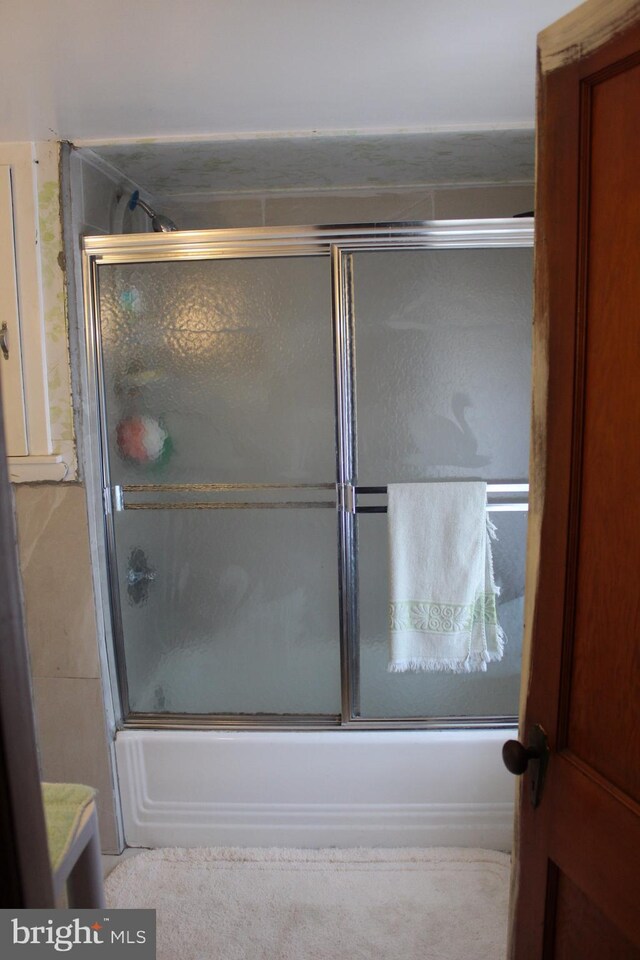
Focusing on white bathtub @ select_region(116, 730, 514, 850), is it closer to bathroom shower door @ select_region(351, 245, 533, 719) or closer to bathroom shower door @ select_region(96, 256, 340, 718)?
bathroom shower door @ select_region(96, 256, 340, 718)

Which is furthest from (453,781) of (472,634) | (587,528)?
(587,528)

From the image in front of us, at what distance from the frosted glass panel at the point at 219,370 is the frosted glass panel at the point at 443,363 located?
12 cm

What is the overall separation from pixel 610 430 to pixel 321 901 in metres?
1.48

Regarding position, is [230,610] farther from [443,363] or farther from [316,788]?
[443,363]

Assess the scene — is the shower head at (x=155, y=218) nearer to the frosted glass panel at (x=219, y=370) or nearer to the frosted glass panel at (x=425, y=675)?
the frosted glass panel at (x=219, y=370)

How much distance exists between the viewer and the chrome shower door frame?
5.53 feet

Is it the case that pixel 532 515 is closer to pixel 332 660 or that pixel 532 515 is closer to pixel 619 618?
pixel 619 618

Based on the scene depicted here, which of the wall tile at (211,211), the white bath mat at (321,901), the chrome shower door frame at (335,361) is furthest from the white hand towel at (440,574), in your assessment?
the wall tile at (211,211)

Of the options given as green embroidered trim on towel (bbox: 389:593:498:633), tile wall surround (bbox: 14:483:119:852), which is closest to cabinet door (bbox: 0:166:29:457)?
tile wall surround (bbox: 14:483:119:852)

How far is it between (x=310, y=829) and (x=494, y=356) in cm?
142

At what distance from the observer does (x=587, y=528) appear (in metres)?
0.78

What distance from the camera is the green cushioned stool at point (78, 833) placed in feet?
3.09

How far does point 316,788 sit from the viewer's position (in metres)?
1.83
